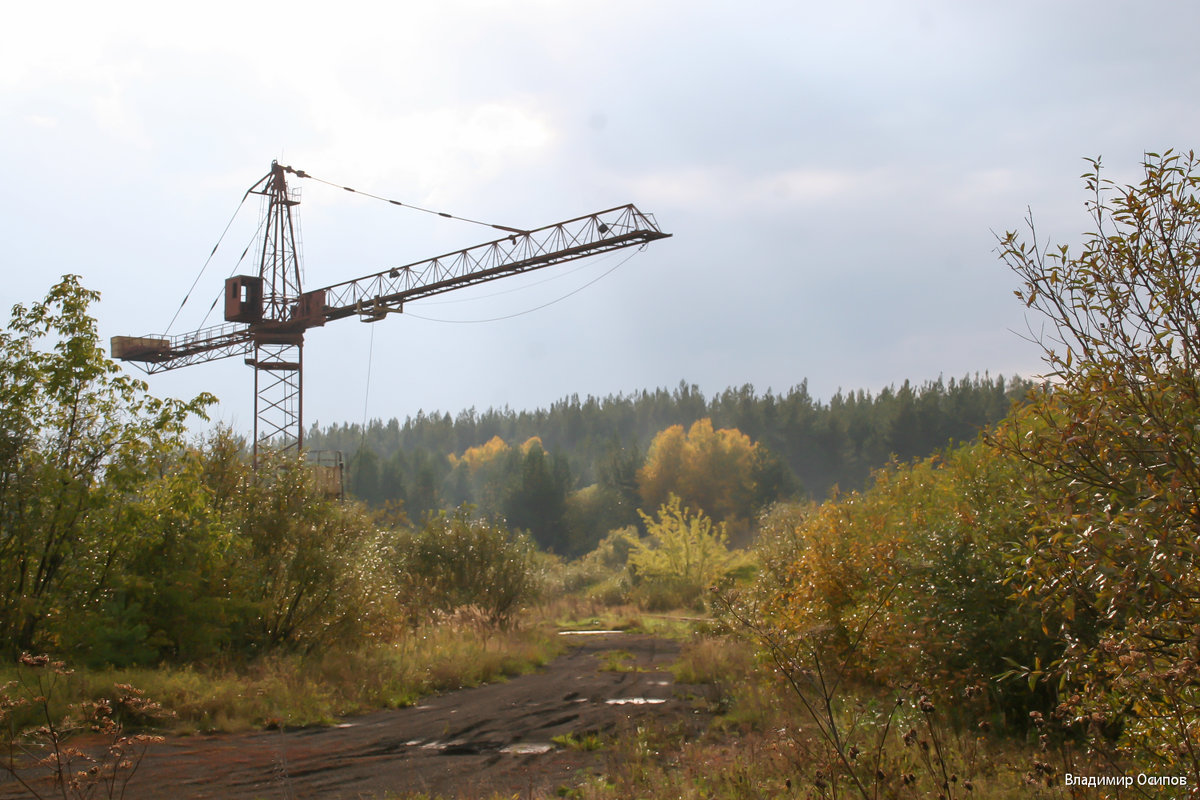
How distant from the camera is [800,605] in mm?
14727

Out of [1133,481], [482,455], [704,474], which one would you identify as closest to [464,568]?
[1133,481]

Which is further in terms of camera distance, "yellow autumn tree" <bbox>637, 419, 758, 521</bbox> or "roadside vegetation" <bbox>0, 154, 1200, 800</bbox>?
"yellow autumn tree" <bbox>637, 419, 758, 521</bbox>

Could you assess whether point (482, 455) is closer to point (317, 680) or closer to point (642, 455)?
point (642, 455)

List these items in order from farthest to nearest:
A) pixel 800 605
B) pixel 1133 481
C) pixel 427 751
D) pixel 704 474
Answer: pixel 704 474, pixel 800 605, pixel 427 751, pixel 1133 481

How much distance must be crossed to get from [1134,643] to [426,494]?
309 ft

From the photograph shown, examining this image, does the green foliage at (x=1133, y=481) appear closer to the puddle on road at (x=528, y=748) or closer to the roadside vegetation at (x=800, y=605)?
the roadside vegetation at (x=800, y=605)

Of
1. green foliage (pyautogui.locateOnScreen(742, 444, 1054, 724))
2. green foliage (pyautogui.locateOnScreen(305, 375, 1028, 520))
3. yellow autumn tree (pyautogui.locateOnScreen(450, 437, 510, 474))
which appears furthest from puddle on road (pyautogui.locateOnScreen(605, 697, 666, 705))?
yellow autumn tree (pyautogui.locateOnScreen(450, 437, 510, 474))

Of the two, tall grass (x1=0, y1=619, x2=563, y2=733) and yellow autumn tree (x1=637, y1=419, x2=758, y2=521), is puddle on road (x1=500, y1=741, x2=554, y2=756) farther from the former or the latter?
yellow autumn tree (x1=637, y1=419, x2=758, y2=521)

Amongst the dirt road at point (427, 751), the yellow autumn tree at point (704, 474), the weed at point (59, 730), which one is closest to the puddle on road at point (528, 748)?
the dirt road at point (427, 751)

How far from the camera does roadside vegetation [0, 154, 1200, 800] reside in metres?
4.74

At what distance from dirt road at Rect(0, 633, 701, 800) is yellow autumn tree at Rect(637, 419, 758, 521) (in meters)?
67.1

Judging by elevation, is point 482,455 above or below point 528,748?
above

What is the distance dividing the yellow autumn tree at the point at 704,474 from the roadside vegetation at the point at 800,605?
59.9 metres

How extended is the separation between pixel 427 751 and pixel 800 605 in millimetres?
6877
